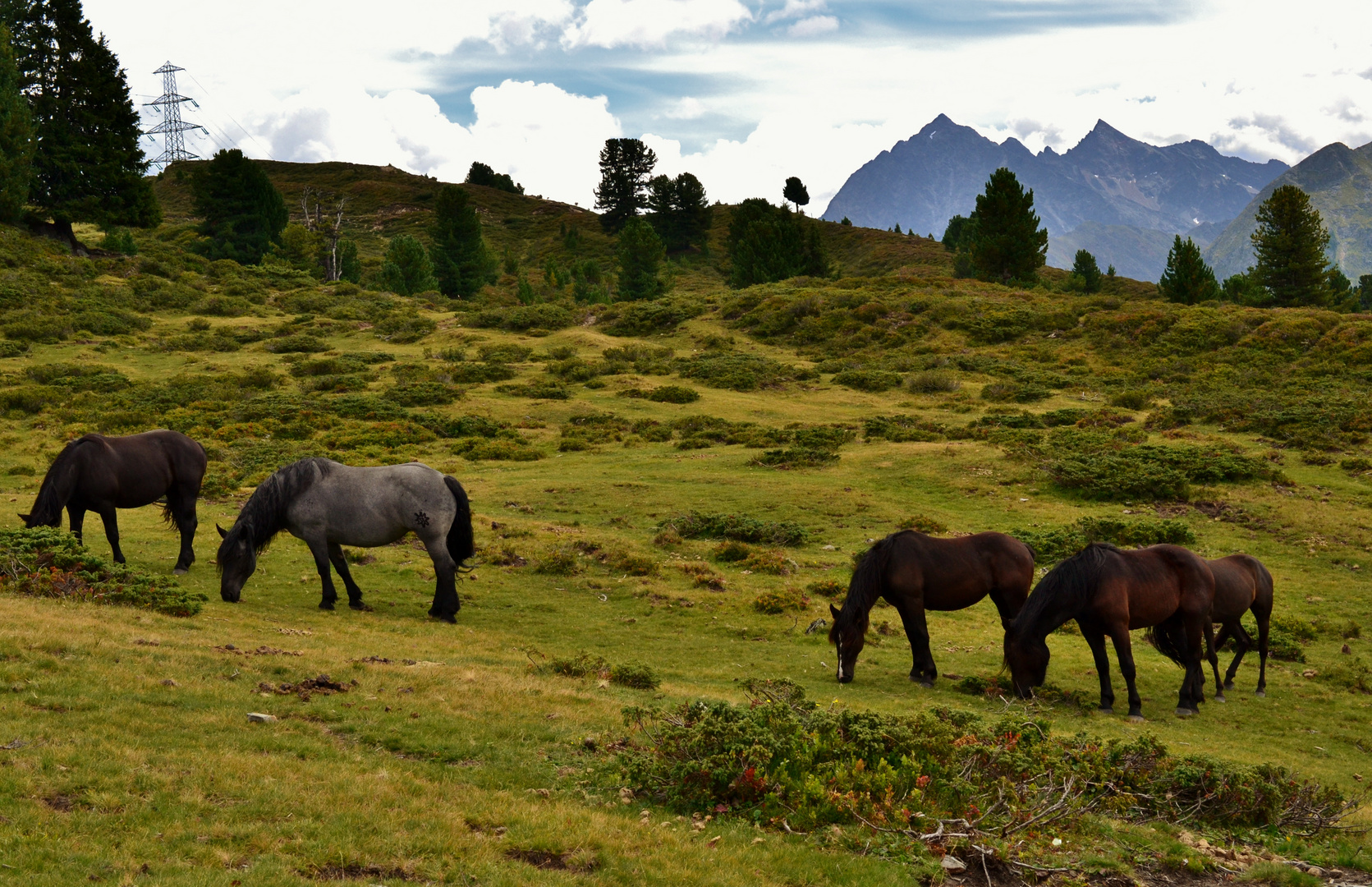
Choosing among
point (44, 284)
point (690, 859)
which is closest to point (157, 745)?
point (690, 859)

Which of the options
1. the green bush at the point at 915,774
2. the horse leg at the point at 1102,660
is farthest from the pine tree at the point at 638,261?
the green bush at the point at 915,774

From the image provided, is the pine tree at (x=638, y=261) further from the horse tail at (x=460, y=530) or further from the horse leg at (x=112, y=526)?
the horse tail at (x=460, y=530)

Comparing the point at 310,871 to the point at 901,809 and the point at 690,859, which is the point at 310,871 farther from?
the point at 901,809

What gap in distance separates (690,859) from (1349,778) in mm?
8795

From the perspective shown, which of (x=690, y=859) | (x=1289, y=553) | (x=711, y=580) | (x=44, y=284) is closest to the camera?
(x=690, y=859)

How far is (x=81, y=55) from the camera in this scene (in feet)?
233

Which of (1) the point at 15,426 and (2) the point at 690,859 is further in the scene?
(1) the point at 15,426

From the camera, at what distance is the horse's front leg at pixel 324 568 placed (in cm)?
1589

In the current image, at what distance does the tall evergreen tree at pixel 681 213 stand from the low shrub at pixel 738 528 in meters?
101

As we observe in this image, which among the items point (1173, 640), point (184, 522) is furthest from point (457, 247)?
point (1173, 640)

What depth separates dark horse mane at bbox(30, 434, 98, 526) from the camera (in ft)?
53.3

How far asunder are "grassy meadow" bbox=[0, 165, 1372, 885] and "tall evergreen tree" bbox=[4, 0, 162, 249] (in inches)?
426

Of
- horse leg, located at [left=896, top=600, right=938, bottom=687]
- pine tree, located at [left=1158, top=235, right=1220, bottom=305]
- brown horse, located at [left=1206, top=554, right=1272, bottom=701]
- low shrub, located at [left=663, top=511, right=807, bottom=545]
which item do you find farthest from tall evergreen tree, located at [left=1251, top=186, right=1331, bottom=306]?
horse leg, located at [left=896, top=600, right=938, bottom=687]

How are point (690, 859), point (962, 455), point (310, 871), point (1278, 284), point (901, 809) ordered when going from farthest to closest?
point (1278, 284) < point (962, 455) < point (901, 809) < point (690, 859) < point (310, 871)
